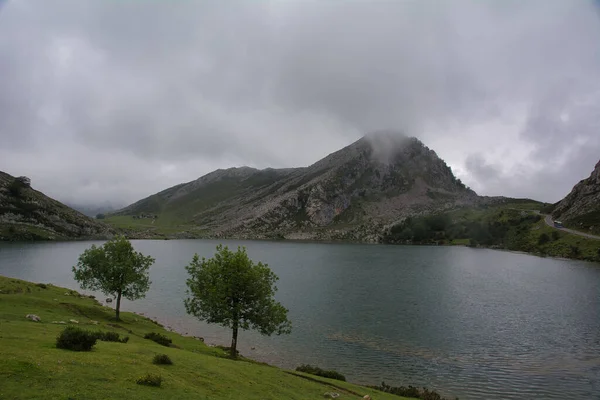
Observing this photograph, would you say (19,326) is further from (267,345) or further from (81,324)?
(267,345)

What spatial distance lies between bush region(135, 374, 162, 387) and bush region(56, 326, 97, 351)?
7.25 metres

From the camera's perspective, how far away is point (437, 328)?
215ft

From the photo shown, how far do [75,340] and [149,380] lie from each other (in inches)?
336

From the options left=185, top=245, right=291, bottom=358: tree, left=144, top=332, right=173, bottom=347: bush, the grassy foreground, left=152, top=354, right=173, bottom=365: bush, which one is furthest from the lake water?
left=152, top=354, right=173, bottom=365: bush

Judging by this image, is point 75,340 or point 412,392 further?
point 412,392

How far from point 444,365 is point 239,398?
124 ft

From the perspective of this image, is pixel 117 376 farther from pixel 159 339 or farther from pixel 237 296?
pixel 237 296

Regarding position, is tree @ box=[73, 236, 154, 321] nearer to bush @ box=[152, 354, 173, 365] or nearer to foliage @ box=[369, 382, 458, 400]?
bush @ box=[152, 354, 173, 365]

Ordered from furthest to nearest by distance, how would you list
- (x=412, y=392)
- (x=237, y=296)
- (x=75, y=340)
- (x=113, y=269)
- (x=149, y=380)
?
(x=113, y=269)
(x=237, y=296)
(x=412, y=392)
(x=75, y=340)
(x=149, y=380)

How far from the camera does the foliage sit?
38.0m

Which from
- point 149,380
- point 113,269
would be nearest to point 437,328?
point 149,380

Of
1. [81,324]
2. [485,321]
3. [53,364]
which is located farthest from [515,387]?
[81,324]

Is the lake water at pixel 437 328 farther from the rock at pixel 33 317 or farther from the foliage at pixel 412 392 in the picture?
the rock at pixel 33 317

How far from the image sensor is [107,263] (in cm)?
5938
